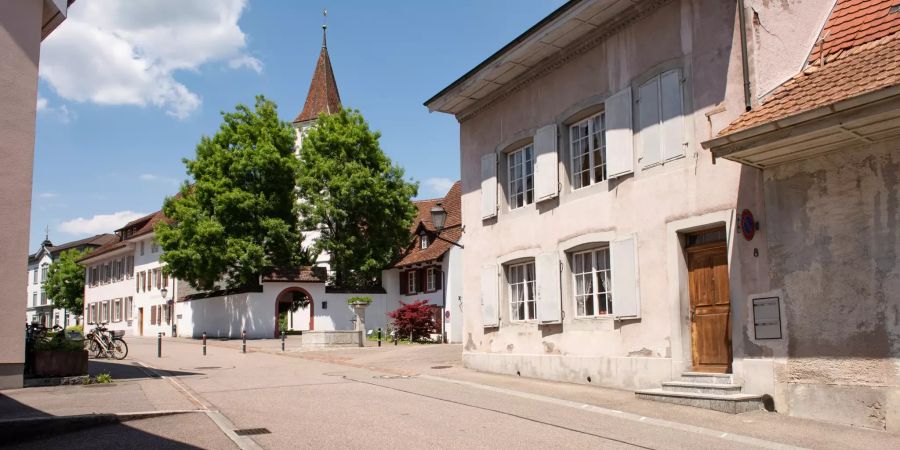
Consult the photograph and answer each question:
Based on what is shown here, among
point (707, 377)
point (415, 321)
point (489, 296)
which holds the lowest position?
point (707, 377)

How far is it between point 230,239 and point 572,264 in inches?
1065

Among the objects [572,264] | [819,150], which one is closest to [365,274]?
[572,264]

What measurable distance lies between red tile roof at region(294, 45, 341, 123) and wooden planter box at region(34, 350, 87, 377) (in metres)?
45.3

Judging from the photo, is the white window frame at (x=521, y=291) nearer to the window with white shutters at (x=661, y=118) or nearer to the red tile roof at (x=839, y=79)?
the window with white shutters at (x=661, y=118)

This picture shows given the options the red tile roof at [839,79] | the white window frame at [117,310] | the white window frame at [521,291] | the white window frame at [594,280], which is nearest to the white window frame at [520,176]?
the white window frame at [521,291]

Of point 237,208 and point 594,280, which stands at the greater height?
point 237,208

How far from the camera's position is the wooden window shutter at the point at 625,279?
12867 millimetres

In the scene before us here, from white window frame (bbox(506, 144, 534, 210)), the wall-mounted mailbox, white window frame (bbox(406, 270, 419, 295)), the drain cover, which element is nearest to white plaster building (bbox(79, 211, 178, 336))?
white window frame (bbox(406, 270, 419, 295))

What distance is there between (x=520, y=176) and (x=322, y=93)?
46457 mm

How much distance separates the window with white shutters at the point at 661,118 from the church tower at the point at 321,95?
47.3 m

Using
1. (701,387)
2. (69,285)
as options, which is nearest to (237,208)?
(701,387)

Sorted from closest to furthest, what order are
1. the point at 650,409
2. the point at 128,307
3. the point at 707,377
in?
the point at 650,409
the point at 707,377
the point at 128,307

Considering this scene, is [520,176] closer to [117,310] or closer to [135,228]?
[135,228]

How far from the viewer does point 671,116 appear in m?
12.4
